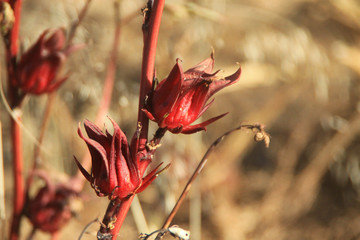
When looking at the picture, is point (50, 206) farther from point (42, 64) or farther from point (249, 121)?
point (249, 121)

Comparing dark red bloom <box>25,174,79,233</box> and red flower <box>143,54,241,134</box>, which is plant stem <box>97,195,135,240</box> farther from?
dark red bloom <box>25,174,79,233</box>

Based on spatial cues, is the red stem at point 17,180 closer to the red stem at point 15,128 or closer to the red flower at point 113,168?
the red stem at point 15,128

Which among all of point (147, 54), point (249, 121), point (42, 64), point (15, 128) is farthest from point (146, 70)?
point (249, 121)

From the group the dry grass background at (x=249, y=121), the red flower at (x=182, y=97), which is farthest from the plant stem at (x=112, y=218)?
the dry grass background at (x=249, y=121)

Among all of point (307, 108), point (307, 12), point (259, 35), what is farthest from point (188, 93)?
point (307, 12)

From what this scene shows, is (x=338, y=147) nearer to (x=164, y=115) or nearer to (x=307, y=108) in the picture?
(x=307, y=108)

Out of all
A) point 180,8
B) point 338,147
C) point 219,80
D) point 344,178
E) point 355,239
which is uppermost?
point 180,8

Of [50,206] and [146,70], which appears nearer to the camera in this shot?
[146,70]
